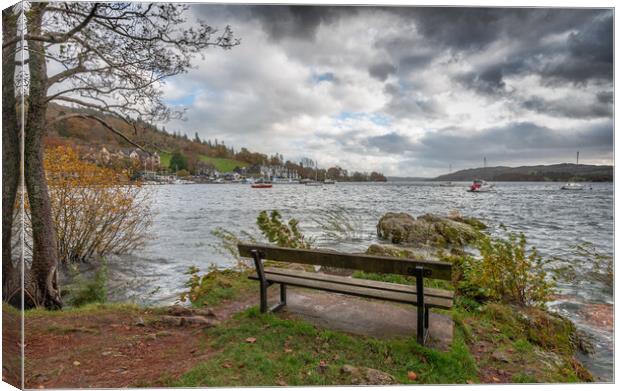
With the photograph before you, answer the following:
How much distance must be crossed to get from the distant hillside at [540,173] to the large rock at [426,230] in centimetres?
181

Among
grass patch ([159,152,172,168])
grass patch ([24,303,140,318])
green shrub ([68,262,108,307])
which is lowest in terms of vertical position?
green shrub ([68,262,108,307])

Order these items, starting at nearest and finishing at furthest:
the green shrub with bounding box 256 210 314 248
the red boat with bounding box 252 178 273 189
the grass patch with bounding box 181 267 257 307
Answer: the grass patch with bounding box 181 267 257 307 → the green shrub with bounding box 256 210 314 248 → the red boat with bounding box 252 178 273 189

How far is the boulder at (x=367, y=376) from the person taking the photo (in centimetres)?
295

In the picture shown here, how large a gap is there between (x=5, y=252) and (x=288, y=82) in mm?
4519

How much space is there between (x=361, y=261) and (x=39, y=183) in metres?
4.36

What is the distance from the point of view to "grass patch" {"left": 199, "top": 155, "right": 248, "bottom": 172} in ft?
27.6

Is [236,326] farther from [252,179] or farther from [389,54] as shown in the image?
[252,179]

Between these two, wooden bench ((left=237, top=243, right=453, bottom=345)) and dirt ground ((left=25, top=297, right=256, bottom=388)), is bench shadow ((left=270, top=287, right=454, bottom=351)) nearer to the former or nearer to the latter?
wooden bench ((left=237, top=243, right=453, bottom=345))

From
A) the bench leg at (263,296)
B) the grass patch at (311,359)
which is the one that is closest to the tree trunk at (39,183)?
the grass patch at (311,359)

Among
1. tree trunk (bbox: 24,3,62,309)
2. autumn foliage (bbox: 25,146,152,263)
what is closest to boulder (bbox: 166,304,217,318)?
tree trunk (bbox: 24,3,62,309)

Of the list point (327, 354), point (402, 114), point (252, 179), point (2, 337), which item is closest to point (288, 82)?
point (402, 114)

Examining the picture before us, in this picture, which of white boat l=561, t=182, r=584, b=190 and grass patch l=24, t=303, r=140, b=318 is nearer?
grass patch l=24, t=303, r=140, b=318

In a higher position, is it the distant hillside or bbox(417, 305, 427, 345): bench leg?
the distant hillside

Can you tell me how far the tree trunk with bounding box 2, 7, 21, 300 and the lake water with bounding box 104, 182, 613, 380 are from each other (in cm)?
252
